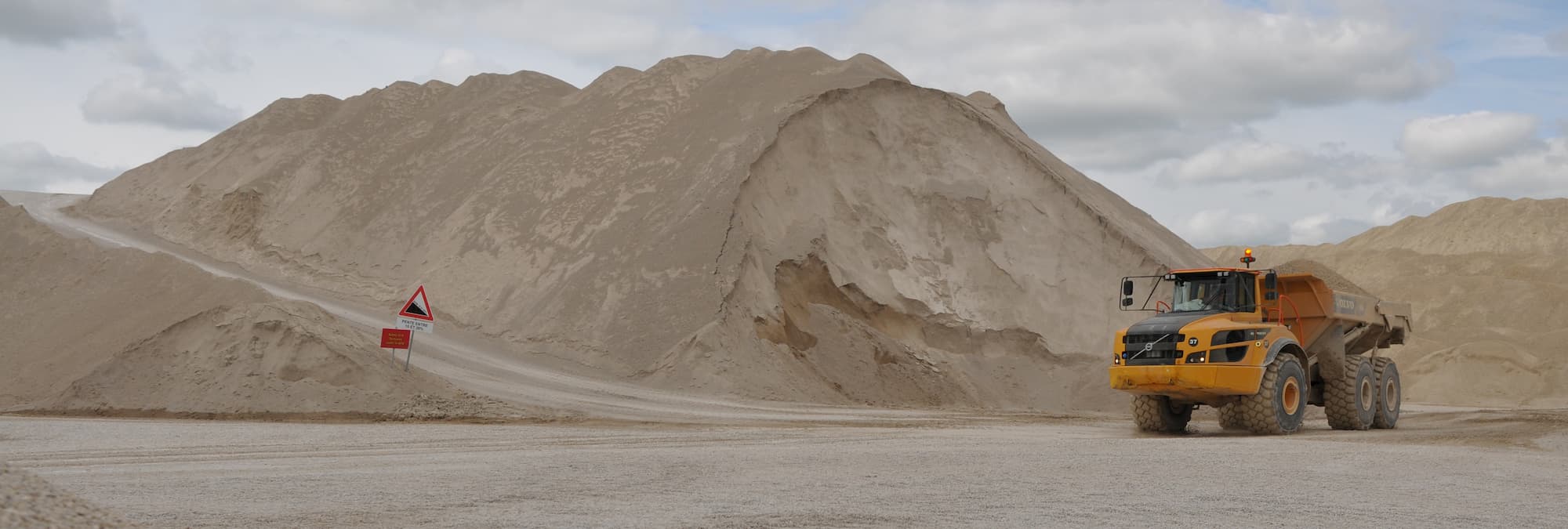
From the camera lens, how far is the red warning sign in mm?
22578

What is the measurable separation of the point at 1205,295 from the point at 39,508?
50.9 ft

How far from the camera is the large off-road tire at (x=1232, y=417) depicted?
58.8ft

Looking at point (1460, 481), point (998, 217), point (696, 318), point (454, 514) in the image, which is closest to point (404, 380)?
point (696, 318)

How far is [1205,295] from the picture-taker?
18.5 metres

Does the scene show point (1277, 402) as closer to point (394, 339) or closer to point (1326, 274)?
point (394, 339)

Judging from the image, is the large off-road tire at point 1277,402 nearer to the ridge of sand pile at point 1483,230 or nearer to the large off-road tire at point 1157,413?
the large off-road tire at point 1157,413

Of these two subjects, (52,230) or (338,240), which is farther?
(338,240)

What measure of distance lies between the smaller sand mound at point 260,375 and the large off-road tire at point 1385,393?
14642 millimetres

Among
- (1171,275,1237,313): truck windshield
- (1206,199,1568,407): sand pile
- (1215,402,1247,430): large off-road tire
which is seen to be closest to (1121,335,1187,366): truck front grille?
(1171,275,1237,313): truck windshield

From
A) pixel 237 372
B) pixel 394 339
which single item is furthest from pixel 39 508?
pixel 394 339

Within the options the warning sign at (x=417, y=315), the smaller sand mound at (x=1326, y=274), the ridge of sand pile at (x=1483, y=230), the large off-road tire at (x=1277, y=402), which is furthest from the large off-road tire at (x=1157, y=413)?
the ridge of sand pile at (x=1483, y=230)

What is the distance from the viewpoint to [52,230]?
36.4 meters

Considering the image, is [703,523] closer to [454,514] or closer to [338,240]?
[454,514]

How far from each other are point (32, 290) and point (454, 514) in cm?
2928
